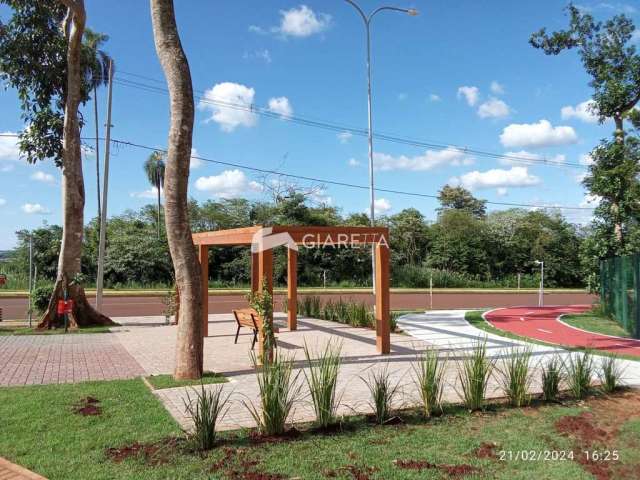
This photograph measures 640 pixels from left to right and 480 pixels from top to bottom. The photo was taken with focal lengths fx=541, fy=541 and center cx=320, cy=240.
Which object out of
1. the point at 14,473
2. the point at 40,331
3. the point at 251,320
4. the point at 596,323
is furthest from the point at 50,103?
the point at 596,323

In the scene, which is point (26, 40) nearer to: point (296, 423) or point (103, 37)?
point (296, 423)

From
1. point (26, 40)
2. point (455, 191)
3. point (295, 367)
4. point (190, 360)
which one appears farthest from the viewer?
point (455, 191)

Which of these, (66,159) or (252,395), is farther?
(66,159)

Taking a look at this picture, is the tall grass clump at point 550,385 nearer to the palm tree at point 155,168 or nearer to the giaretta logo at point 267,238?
the giaretta logo at point 267,238

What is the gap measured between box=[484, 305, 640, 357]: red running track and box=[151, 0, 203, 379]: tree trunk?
787cm

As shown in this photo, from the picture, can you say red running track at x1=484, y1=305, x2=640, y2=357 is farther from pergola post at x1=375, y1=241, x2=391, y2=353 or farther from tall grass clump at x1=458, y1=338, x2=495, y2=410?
tall grass clump at x1=458, y1=338, x2=495, y2=410

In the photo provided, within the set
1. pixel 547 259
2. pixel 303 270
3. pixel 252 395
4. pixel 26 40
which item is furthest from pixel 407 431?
pixel 547 259

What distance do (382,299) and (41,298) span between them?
1057 cm

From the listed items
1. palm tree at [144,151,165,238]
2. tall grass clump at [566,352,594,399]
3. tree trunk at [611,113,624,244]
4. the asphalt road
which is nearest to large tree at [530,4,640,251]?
tree trunk at [611,113,624,244]

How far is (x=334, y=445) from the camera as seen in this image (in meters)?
5.20

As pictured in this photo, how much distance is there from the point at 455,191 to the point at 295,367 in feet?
193

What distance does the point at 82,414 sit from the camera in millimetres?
6043

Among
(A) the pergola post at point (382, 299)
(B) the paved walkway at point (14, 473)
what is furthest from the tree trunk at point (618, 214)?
(B) the paved walkway at point (14, 473)

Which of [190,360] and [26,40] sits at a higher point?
[26,40]
